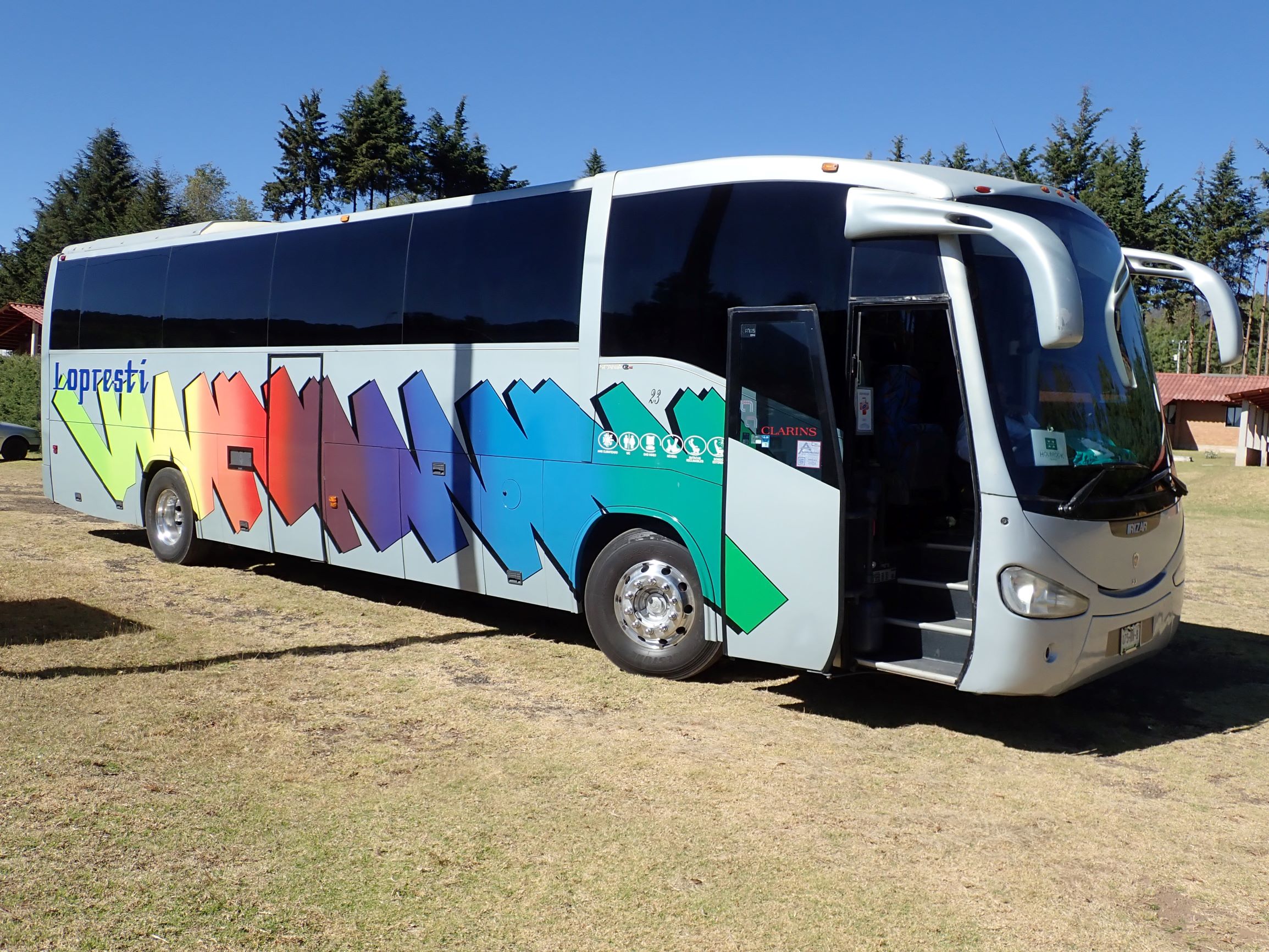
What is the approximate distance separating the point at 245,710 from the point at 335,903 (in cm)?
271

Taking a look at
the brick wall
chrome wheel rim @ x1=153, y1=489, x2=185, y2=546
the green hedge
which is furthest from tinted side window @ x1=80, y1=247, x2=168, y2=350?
the brick wall

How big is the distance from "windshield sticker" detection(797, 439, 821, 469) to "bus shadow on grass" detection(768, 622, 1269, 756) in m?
1.68

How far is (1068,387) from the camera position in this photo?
6516 mm

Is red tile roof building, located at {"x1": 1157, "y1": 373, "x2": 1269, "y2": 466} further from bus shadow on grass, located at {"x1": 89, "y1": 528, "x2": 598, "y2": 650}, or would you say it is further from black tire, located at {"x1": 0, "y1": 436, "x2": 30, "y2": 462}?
bus shadow on grass, located at {"x1": 89, "y1": 528, "x2": 598, "y2": 650}

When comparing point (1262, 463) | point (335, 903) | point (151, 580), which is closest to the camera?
point (335, 903)

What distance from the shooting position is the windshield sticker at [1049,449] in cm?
623

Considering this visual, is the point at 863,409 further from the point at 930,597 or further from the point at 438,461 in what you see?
the point at 438,461

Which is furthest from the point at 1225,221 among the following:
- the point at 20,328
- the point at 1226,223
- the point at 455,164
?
the point at 20,328

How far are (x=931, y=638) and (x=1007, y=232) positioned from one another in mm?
2351

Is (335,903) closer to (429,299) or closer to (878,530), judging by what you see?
(878,530)

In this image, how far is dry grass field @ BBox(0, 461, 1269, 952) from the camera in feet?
13.9

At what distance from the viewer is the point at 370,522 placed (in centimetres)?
976

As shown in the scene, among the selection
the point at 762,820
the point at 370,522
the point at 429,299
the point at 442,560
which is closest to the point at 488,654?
the point at 442,560

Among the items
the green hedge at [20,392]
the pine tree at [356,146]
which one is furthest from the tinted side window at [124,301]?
the pine tree at [356,146]
